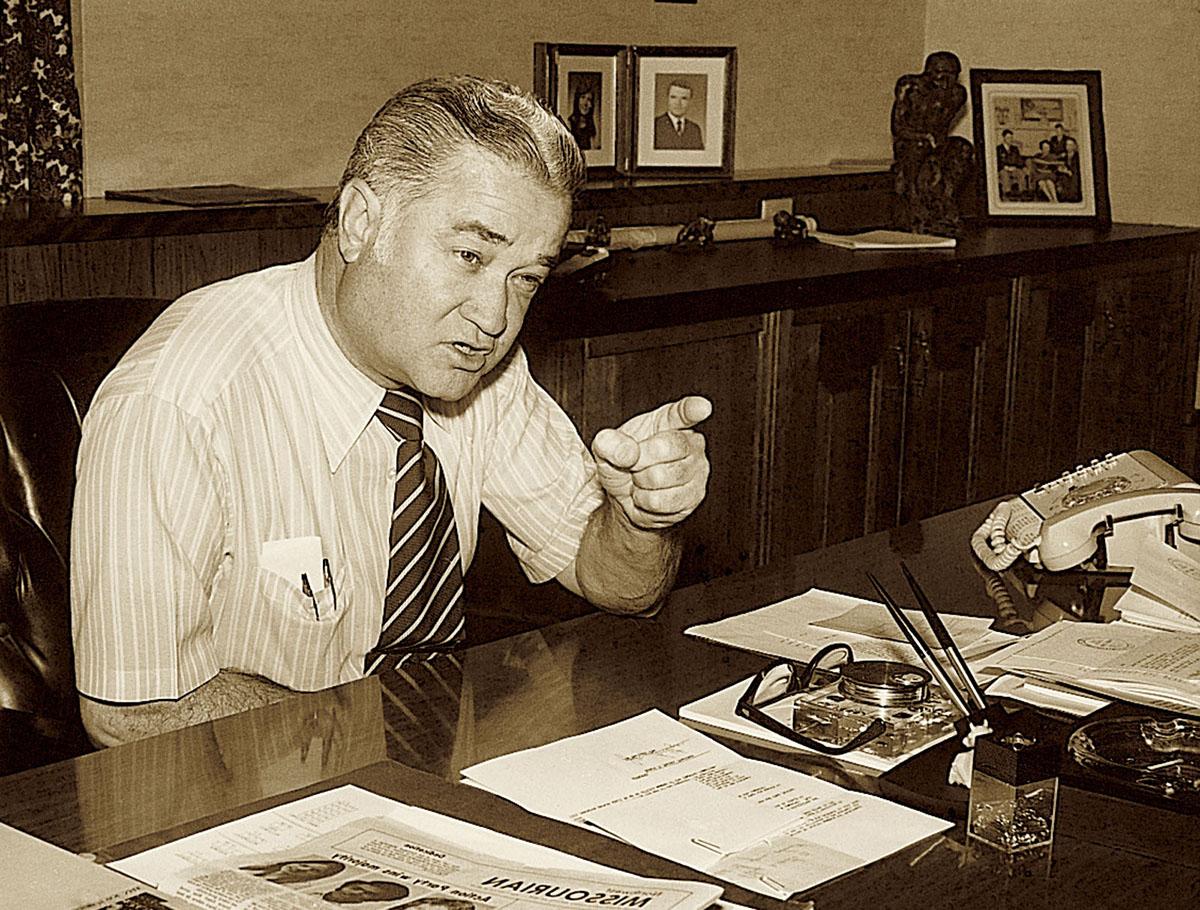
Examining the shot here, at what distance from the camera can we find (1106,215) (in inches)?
188

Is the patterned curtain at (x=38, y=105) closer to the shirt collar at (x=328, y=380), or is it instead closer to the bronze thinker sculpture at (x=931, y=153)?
the shirt collar at (x=328, y=380)

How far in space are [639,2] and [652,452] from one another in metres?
2.59

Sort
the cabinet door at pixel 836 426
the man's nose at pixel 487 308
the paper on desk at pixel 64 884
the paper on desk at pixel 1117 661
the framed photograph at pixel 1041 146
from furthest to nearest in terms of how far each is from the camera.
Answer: the framed photograph at pixel 1041 146 → the cabinet door at pixel 836 426 → the man's nose at pixel 487 308 → the paper on desk at pixel 1117 661 → the paper on desk at pixel 64 884

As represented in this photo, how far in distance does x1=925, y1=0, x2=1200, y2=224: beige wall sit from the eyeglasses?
12.3 ft

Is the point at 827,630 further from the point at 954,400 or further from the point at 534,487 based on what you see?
the point at 954,400

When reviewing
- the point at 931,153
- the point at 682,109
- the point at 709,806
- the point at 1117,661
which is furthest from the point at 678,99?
the point at 709,806

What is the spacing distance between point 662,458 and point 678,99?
2537mm

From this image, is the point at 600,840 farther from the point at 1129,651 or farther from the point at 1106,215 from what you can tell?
the point at 1106,215

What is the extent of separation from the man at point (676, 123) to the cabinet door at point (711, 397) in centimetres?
79

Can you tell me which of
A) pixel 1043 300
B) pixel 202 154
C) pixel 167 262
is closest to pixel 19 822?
pixel 167 262

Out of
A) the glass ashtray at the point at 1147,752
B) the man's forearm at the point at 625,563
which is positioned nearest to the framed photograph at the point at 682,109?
the man's forearm at the point at 625,563

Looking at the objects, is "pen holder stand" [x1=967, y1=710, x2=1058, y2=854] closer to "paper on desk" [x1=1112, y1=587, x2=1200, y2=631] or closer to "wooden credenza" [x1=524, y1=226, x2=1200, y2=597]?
"paper on desk" [x1=1112, y1=587, x2=1200, y2=631]

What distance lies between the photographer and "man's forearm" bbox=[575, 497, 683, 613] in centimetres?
209

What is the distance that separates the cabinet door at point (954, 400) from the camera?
4.10 metres
